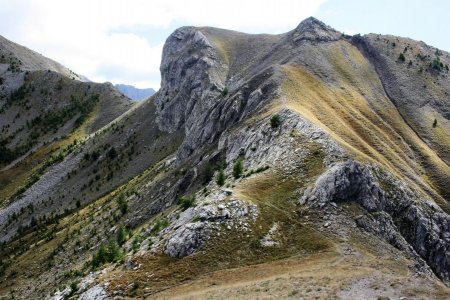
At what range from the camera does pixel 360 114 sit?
7800 centimetres

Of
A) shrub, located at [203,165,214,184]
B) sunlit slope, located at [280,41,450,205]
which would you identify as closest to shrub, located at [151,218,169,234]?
shrub, located at [203,165,214,184]

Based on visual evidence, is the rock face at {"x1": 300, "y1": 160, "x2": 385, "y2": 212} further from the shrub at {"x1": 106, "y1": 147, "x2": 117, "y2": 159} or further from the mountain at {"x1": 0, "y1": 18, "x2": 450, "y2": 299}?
the shrub at {"x1": 106, "y1": 147, "x2": 117, "y2": 159}

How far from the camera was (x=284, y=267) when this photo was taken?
126ft

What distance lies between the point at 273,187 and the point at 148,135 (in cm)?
7040

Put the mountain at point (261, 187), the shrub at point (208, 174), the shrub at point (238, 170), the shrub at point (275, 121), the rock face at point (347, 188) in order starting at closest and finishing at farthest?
1. the mountain at point (261, 187)
2. the rock face at point (347, 188)
3. the shrub at point (238, 170)
4. the shrub at point (208, 174)
5. the shrub at point (275, 121)

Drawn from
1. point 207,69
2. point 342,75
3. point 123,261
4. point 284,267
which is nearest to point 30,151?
Result: point 207,69

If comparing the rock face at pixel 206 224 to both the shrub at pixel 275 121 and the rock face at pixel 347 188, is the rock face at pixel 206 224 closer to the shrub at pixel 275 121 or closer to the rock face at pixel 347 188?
the rock face at pixel 347 188

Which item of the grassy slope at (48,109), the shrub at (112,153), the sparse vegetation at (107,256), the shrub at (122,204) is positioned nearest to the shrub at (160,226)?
the sparse vegetation at (107,256)

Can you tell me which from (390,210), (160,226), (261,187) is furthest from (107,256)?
(390,210)

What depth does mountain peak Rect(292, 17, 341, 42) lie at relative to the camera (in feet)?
378

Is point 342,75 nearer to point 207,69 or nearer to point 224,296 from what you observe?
point 207,69

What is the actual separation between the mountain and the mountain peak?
559 mm

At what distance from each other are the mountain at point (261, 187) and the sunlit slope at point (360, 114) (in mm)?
429

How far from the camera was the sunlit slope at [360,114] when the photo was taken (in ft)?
209
